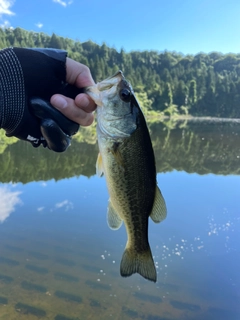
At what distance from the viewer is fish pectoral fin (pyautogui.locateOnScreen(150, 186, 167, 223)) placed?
7.24 feet

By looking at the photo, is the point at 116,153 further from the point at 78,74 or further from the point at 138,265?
the point at 138,265

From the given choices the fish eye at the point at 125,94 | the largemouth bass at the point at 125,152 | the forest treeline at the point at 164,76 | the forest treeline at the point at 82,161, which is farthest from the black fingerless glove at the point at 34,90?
the forest treeline at the point at 164,76

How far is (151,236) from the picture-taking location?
745 cm

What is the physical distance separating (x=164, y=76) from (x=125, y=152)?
93.7m

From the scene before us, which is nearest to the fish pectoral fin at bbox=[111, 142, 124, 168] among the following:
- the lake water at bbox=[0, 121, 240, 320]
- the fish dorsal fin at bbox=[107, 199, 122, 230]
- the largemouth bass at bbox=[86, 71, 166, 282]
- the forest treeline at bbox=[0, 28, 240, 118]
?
the largemouth bass at bbox=[86, 71, 166, 282]

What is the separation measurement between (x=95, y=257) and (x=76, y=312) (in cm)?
147

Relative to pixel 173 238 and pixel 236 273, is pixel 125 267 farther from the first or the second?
pixel 173 238

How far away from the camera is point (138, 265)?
221 cm

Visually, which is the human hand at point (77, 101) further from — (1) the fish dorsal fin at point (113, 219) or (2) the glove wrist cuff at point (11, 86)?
A: (1) the fish dorsal fin at point (113, 219)

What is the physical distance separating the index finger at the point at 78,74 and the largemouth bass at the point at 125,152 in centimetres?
11

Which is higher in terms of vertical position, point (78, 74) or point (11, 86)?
point (78, 74)

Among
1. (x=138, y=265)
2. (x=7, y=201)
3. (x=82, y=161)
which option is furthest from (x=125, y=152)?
(x=82, y=161)

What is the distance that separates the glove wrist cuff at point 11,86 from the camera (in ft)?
6.58

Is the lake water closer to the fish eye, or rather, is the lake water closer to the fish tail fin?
the fish tail fin
